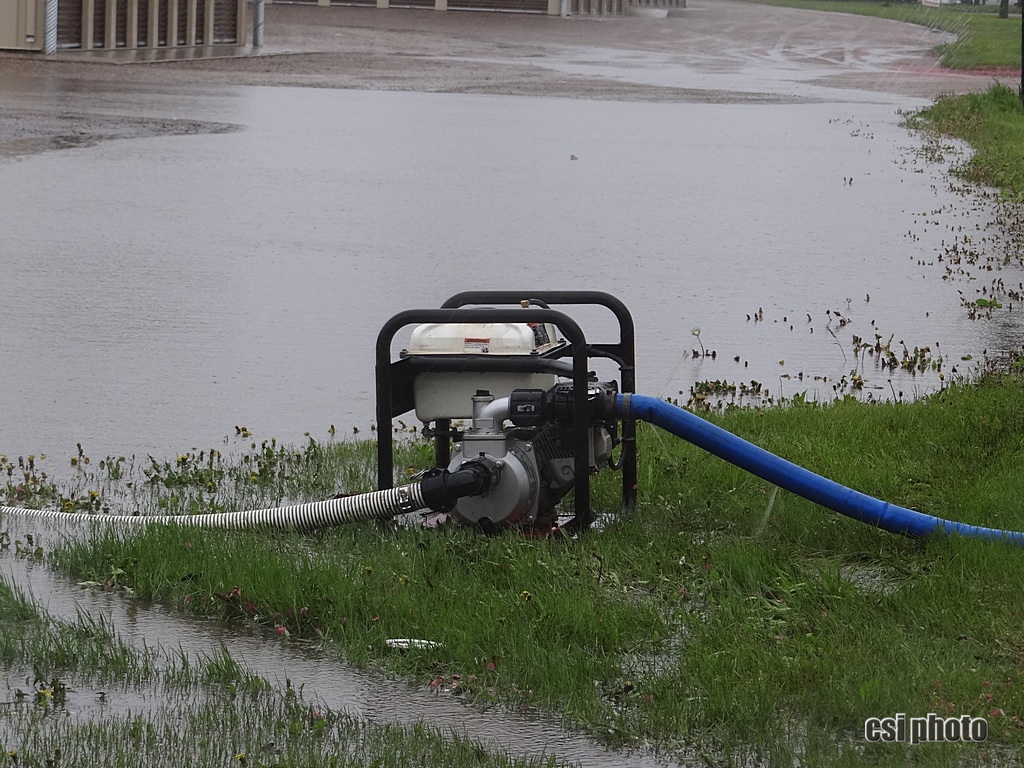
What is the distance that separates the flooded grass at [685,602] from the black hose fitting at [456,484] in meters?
0.18

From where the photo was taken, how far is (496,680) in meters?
4.51

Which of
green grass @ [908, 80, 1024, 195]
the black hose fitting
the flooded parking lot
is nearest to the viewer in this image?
the black hose fitting

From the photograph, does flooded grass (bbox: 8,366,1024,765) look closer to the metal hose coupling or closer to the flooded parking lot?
the metal hose coupling

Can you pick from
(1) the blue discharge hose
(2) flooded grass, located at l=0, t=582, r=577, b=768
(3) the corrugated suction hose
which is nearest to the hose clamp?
(3) the corrugated suction hose

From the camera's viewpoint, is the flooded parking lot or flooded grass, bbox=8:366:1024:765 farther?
the flooded parking lot

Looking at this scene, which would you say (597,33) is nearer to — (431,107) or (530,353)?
(431,107)

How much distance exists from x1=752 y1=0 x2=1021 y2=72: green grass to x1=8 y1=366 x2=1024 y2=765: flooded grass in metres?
34.0

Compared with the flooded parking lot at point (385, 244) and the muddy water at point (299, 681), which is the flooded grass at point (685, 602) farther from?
the flooded parking lot at point (385, 244)

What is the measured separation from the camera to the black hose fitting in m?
5.46

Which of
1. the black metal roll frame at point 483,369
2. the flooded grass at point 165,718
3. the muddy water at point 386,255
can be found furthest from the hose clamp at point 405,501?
the muddy water at point 386,255

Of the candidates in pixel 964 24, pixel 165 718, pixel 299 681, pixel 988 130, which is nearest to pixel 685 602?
pixel 299 681

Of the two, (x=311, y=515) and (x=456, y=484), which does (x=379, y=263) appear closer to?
(x=311, y=515)

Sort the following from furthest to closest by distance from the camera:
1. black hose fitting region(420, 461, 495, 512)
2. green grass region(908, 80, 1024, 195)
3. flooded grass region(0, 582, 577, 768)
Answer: green grass region(908, 80, 1024, 195)
black hose fitting region(420, 461, 495, 512)
flooded grass region(0, 582, 577, 768)

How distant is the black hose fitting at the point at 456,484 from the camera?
546 centimetres
